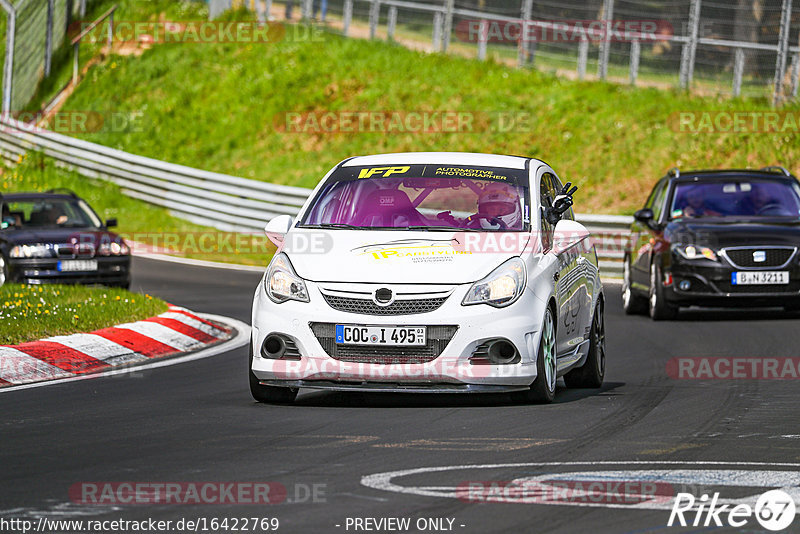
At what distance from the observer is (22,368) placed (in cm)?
1154

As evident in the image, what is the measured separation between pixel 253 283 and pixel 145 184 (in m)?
11.7

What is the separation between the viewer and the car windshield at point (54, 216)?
20.4 meters

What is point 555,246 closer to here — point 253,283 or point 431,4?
point 253,283

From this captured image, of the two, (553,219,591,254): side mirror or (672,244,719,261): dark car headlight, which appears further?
(672,244,719,261): dark car headlight

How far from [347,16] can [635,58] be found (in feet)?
29.3

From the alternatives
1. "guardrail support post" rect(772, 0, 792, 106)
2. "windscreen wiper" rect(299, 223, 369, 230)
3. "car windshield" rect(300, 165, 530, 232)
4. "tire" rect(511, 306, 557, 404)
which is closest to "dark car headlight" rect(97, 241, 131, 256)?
"car windshield" rect(300, 165, 530, 232)

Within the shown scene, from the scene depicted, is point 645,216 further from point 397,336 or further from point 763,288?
point 397,336

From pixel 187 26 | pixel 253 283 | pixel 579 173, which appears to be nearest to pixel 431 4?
pixel 579 173

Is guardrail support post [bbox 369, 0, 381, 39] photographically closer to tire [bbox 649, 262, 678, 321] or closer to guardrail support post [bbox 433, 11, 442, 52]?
guardrail support post [bbox 433, 11, 442, 52]

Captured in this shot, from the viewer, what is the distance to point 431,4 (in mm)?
Answer: 35625

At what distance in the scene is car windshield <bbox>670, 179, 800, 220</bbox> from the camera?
58.4 feet

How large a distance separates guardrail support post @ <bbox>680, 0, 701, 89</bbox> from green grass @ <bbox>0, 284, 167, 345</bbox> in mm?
17073

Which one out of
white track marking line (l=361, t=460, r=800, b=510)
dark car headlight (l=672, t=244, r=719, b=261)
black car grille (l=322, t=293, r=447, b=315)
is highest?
dark car headlight (l=672, t=244, r=719, b=261)

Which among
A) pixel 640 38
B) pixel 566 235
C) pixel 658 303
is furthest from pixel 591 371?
pixel 640 38
